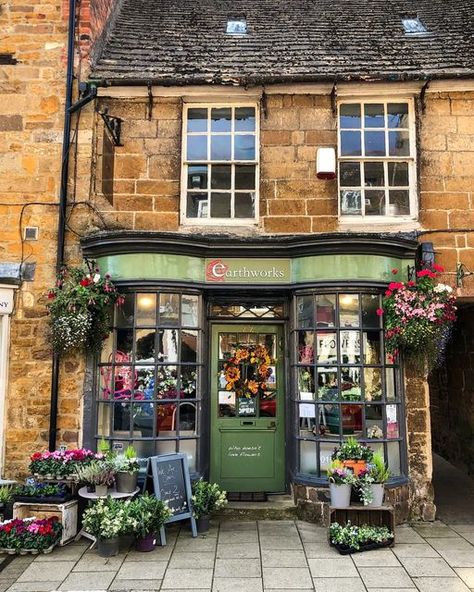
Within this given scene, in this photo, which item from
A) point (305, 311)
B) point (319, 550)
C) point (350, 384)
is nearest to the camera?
point (319, 550)

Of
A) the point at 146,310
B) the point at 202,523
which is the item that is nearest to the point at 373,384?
the point at 202,523

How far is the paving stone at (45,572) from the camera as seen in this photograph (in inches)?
198

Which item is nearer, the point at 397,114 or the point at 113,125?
the point at 113,125

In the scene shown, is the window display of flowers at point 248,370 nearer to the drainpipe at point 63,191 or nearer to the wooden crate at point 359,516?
the wooden crate at point 359,516

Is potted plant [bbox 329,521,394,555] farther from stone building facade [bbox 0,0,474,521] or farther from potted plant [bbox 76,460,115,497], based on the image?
potted plant [bbox 76,460,115,497]

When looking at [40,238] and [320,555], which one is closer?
[320,555]

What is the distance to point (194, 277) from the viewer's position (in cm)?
714

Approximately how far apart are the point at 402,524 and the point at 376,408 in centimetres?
149

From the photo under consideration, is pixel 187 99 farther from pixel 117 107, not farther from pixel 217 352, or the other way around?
pixel 217 352

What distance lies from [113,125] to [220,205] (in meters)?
1.89

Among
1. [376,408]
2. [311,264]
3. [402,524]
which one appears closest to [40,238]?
[311,264]

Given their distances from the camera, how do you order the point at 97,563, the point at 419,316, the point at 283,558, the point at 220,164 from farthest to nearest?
the point at 220,164 < the point at 419,316 < the point at 283,558 < the point at 97,563

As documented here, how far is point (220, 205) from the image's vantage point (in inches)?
304

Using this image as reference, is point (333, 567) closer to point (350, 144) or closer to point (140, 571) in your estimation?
point (140, 571)
